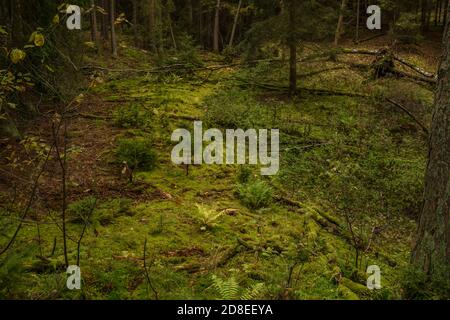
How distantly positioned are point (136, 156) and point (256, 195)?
3.07 m

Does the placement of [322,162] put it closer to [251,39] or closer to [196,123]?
[196,123]

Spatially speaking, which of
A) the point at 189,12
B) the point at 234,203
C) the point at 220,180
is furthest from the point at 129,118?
the point at 189,12

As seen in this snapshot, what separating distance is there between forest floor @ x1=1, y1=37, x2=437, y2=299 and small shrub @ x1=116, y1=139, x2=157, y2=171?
0.98 ft

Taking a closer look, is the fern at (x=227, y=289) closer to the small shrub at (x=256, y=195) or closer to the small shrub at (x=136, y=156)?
the small shrub at (x=256, y=195)

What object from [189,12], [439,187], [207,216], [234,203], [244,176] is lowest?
[234,203]

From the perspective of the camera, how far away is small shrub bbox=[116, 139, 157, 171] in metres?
9.91

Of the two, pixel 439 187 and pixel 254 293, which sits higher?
pixel 439 187

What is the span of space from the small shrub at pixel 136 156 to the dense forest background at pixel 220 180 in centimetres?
3

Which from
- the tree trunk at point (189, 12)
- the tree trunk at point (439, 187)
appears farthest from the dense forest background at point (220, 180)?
the tree trunk at point (189, 12)

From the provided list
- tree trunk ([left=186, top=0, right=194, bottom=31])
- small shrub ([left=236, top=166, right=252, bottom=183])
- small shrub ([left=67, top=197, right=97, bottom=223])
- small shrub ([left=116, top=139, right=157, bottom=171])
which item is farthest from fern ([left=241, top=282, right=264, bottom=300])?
tree trunk ([left=186, top=0, right=194, bottom=31])

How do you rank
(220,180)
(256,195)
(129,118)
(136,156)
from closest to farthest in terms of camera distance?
(256,195) < (136,156) < (220,180) < (129,118)

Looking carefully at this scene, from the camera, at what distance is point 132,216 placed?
25.9 feet

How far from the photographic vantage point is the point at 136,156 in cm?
998

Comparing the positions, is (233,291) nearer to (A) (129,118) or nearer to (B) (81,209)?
(B) (81,209)
